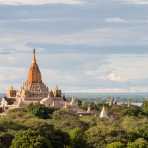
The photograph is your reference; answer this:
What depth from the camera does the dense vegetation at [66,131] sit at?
2768 inches

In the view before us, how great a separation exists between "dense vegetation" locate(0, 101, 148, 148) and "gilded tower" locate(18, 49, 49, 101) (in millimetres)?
11406

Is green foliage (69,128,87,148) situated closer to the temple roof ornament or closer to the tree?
the tree

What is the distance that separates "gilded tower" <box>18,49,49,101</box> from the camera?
117 m

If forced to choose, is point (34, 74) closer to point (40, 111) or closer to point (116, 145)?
point (40, 111)

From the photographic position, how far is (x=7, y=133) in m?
74.7

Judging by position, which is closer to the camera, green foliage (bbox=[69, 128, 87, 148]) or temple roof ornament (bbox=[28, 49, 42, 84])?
green foliage (bbox=[69, 128, 87, 148])

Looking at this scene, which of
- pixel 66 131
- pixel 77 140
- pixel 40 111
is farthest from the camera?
pixel 40 111

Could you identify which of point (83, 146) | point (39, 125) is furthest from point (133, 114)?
point (83, 146)

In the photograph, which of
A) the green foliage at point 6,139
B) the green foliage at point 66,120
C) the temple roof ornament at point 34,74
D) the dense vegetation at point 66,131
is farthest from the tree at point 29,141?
the temple roof ornament at point 34,74

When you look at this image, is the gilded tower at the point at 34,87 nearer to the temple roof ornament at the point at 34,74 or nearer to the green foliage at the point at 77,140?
the temple roof ornament at the point at 34,74

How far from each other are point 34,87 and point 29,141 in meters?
50.1

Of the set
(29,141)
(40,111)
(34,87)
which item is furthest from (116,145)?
(34,87)

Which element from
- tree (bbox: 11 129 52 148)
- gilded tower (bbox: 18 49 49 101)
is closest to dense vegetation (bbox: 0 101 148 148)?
tree (bbox: 11 129 52 148)

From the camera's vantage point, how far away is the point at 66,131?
82.8 metres
